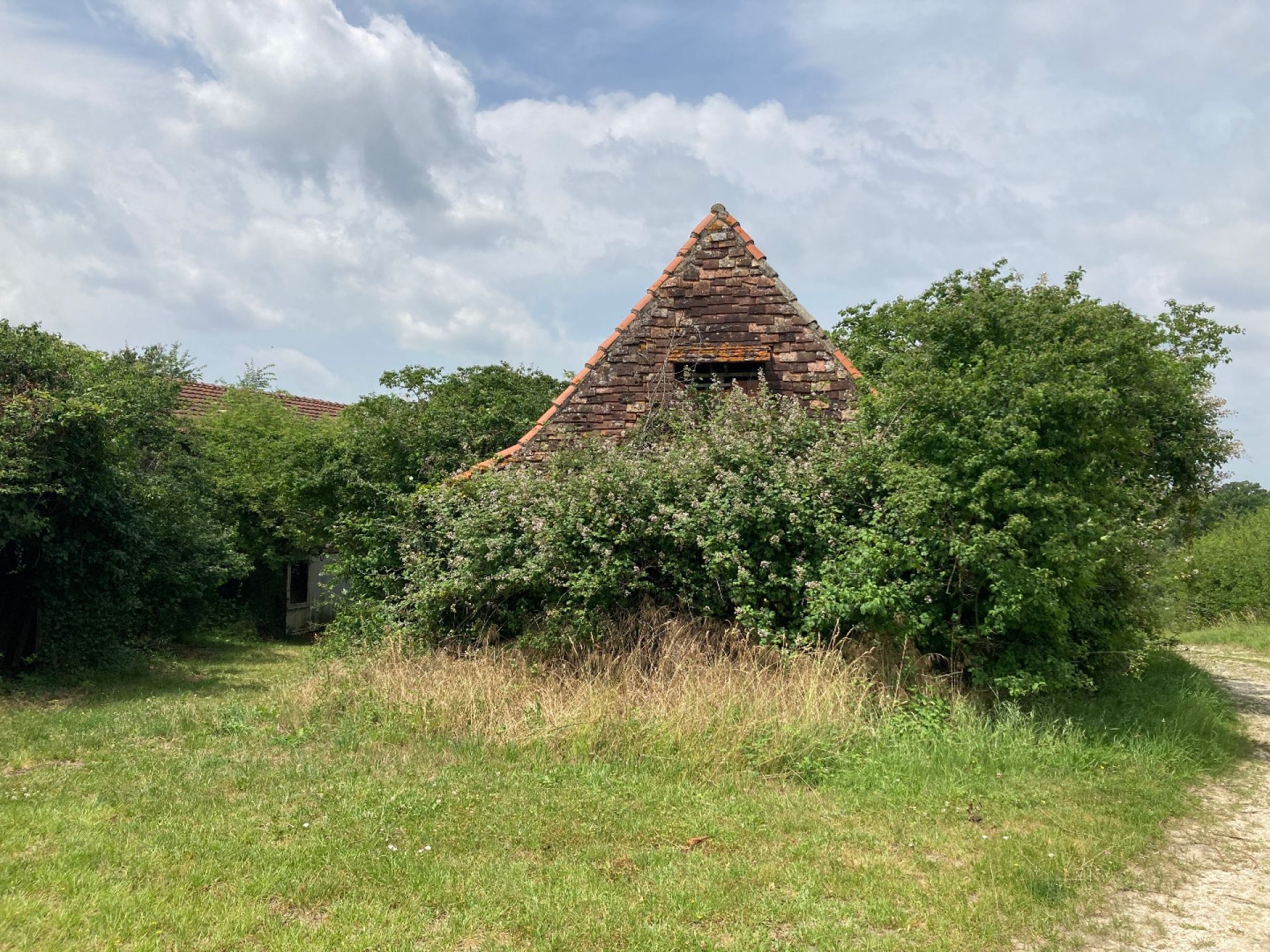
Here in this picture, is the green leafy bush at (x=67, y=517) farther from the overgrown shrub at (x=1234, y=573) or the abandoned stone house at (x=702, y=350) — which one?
the overgrown shrub at (x=1234, y=573)

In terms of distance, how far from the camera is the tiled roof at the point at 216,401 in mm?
23958

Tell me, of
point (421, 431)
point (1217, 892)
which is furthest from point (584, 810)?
point (421, 431)

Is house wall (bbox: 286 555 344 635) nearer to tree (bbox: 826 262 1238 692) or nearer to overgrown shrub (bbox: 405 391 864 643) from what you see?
overgrown shrub (bbox: 405 391 864 643)

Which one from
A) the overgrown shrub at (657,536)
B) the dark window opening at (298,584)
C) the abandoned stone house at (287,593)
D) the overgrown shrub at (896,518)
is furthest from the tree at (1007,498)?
the dark window opening at (298,584)

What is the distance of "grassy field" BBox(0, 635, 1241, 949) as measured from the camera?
4.62 meters

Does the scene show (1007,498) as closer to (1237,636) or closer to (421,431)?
(421,431)

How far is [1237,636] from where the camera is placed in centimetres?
2233

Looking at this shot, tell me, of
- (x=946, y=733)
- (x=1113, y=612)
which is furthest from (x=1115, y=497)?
(x=946, y=733)

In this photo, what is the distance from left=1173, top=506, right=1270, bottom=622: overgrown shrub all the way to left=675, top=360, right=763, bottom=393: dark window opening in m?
18.5

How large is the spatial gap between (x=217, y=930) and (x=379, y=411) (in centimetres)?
1355

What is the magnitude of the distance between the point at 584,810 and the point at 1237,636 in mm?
22053

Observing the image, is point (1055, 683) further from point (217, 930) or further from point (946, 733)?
point (217, 930)

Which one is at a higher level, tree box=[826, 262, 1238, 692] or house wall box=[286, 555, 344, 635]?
tree box=[826, 262, 1238, 692]

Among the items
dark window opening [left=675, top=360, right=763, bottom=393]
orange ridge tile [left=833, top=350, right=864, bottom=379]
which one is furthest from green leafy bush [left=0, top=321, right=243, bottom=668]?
orange ridge tile [left=833, top=350, right=864, bottom=379]
